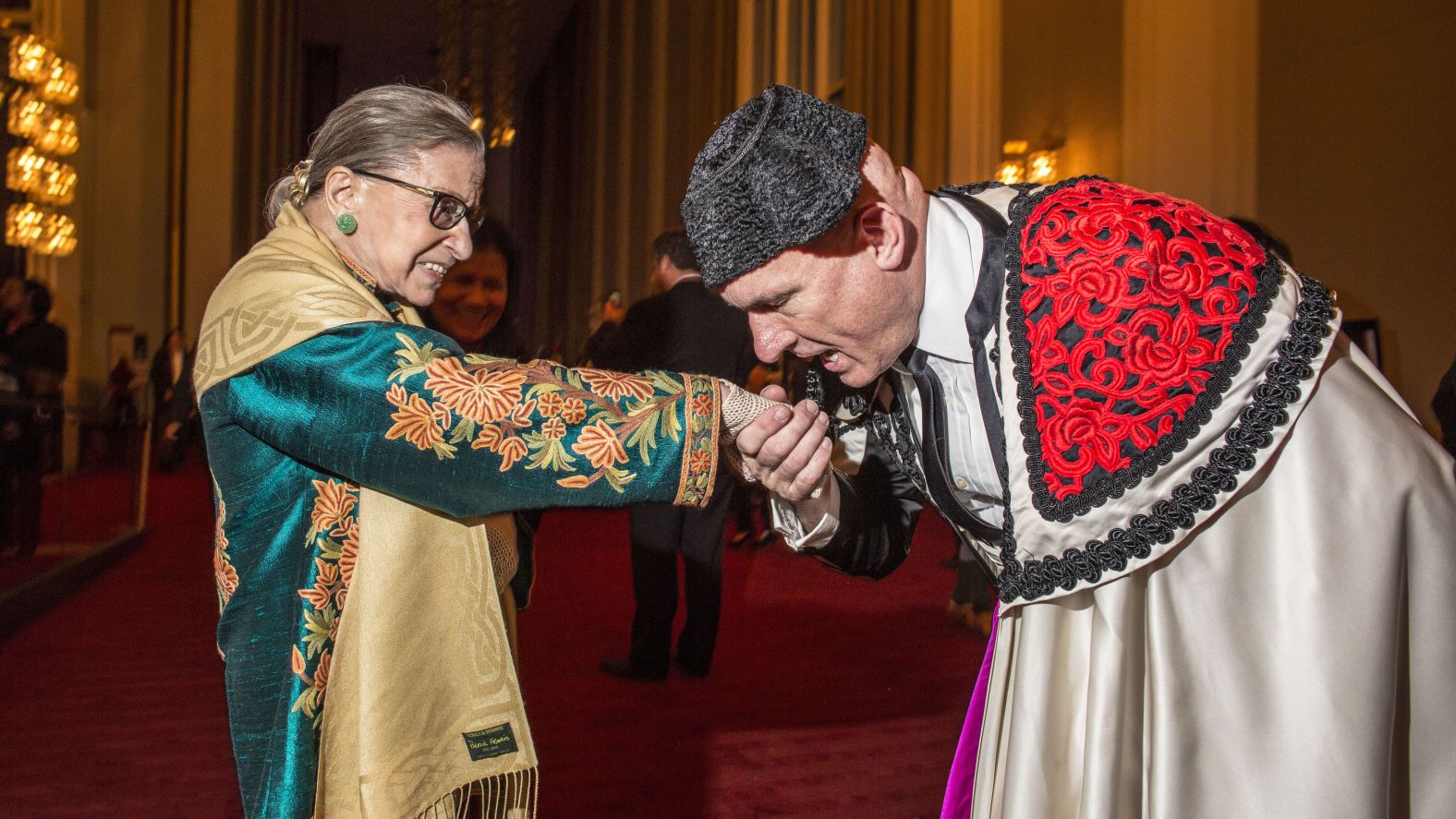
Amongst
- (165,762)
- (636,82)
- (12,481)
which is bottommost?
(165,762)

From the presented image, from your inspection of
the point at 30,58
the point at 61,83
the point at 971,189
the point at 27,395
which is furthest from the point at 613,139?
the point at 971,189

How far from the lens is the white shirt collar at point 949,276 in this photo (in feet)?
3.97

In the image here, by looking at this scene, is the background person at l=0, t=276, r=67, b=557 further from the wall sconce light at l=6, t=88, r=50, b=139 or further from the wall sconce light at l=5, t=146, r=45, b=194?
the wall sconce light at l=6, t=88, r=50, b=139

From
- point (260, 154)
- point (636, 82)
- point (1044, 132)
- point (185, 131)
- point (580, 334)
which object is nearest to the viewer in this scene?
point (1044, 132)

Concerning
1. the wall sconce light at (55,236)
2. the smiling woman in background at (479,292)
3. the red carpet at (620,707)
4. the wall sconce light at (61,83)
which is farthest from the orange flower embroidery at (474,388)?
the wall sconce light at (55,236)

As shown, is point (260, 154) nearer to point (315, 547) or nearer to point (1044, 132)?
point (1044, 132)

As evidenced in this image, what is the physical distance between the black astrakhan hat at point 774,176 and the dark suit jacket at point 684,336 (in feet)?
9.11

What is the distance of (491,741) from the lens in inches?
52.3

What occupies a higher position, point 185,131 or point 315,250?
point 185,131

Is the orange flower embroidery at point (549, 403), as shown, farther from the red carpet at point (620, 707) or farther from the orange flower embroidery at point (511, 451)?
the red carpet at point (620, 707)

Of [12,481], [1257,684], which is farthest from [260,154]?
[1257,684]

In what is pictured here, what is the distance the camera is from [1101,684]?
1.01m

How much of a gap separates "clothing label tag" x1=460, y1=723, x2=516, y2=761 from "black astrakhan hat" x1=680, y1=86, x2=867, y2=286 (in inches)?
27.4

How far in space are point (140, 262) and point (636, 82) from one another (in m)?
8.53
